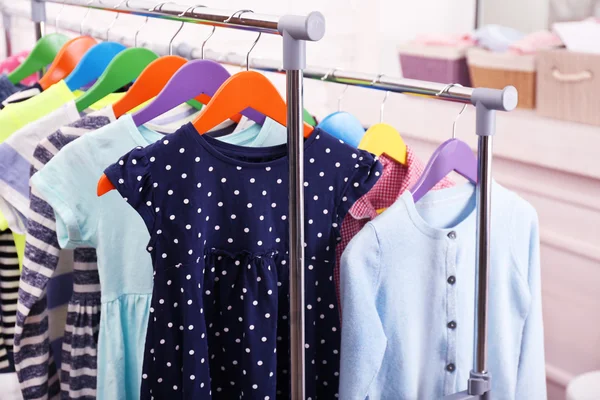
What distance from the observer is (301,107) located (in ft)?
2.82

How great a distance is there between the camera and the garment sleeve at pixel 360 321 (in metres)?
1.02

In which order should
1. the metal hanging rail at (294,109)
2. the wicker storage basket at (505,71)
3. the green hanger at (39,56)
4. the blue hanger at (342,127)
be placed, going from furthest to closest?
the wicker storage basket at (505,71)
the green hanger at (39,56)
the blue hanger at (342,127)
the metal hanging rail at (294,109)

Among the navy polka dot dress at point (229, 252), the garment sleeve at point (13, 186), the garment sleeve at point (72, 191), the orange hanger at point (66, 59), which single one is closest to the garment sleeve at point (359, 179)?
the navy polka dot dress at point (229, 252)

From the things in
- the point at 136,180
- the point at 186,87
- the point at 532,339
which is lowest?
the point at 532,339

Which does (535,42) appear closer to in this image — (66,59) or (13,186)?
(66,59)

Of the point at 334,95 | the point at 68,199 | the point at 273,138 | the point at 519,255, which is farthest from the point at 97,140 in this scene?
the point at 334,95

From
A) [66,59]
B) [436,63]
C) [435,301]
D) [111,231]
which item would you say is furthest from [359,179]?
[436,63]

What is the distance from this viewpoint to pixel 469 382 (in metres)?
1.07

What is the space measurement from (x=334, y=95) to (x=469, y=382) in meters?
1.98

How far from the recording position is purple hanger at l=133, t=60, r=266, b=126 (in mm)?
1035

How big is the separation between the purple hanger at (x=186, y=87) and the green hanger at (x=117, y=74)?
0.18m

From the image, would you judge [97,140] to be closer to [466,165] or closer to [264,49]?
[466,165]

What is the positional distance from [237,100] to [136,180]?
171 mm

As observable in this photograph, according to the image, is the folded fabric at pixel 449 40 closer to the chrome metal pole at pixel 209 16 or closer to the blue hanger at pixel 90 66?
the blue hanger at pixel 90 66
